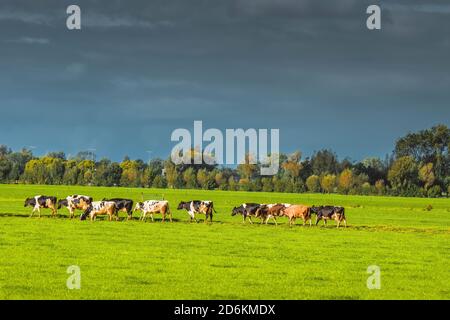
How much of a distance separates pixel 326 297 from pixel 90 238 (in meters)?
14.2

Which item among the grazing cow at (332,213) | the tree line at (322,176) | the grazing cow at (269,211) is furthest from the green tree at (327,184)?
the grazing cow at (269,211)

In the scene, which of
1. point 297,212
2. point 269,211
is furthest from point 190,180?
point 297,212

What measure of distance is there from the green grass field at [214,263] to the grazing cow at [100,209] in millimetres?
4790

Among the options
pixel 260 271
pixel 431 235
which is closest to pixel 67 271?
pixel 260 271

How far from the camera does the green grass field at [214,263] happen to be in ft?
56.6

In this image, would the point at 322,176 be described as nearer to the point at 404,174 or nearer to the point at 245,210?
the point at 404,174

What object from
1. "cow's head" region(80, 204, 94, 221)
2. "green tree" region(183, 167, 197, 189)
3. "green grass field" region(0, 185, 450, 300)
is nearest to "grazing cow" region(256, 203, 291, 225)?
"green grass field" region(0, 185, 450, 300)

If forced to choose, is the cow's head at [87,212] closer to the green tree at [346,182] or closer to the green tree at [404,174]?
the green tree at [404,174]

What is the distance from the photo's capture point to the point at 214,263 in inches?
864

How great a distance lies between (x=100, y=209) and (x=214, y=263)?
20.2m

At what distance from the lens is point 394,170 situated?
150750 millimetres

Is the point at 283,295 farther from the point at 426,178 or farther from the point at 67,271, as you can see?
the point at 426,178

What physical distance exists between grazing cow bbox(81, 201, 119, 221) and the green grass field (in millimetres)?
4790
